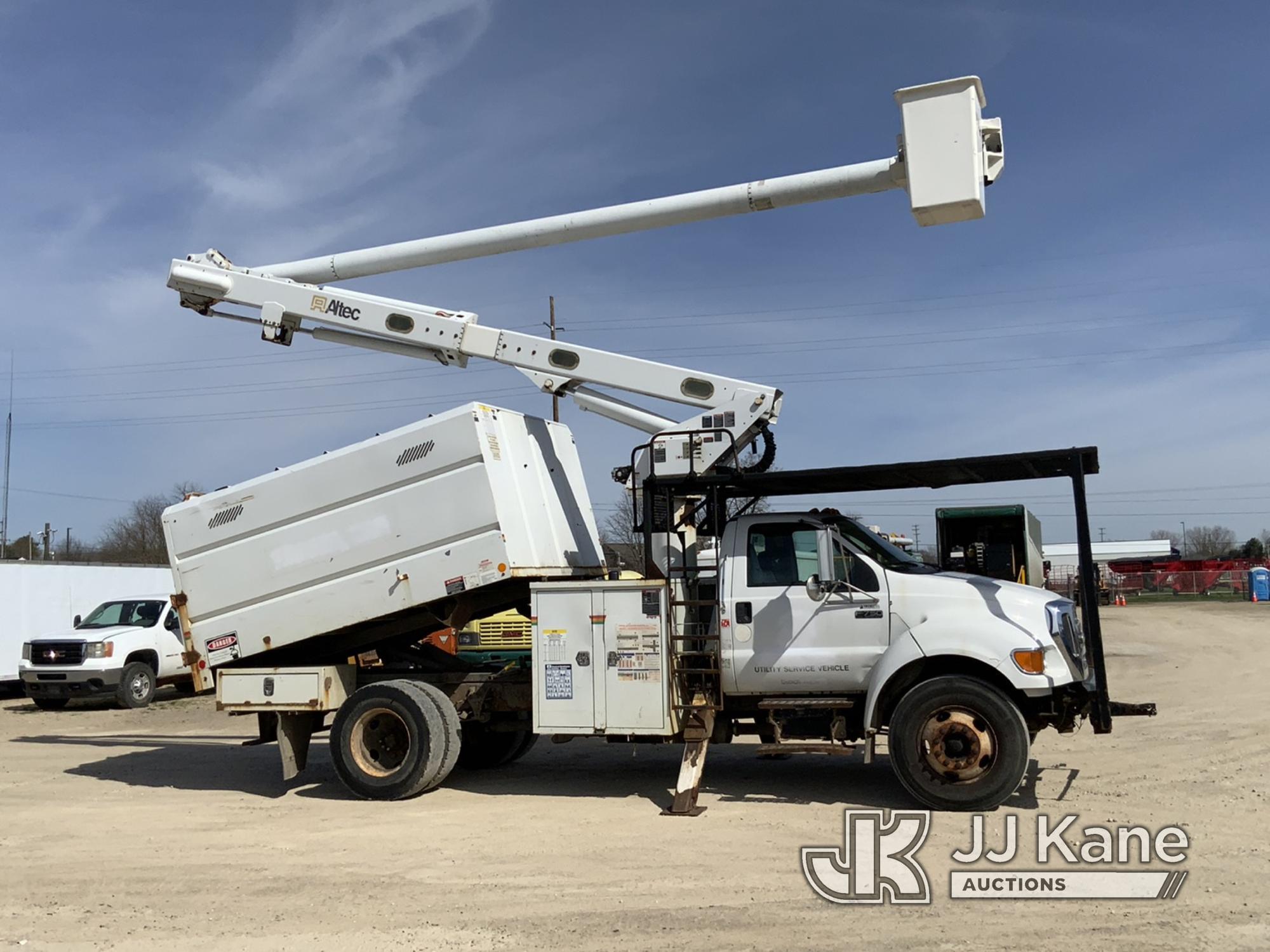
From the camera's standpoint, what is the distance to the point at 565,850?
770cm

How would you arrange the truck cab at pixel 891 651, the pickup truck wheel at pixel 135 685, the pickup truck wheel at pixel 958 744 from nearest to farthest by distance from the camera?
the pickup truck wheel at pixel 958 744 < the truck cab at pixel 891 651 < the pickup truck wheel at pixel 135 685

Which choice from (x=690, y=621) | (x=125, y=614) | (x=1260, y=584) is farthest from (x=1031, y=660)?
(x=1260, y=584)

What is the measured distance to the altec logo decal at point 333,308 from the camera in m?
11.0

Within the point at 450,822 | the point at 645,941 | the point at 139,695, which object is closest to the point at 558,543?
the point at 450,822

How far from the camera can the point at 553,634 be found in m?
9.62

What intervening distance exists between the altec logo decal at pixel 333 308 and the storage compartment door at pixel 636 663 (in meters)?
3.95

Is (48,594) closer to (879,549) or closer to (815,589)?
(815,589)

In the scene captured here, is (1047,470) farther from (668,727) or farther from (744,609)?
(668,727)

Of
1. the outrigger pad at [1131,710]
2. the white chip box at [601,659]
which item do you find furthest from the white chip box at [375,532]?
the outrigger pad at [1131,710]

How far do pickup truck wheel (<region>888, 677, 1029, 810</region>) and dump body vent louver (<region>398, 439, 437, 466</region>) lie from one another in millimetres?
4491

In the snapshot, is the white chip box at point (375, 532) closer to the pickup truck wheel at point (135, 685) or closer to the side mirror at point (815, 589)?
the side mirror at point (815, 589)

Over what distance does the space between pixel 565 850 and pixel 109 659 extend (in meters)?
13.4

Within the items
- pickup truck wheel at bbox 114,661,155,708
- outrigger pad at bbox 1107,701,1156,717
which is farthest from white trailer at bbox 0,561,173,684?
outrigger pad at bbox 1107,701,1156,717

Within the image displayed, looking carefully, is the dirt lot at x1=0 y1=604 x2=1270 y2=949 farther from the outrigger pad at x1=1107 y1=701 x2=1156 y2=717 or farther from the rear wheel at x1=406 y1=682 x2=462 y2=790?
the outrigger pad at x1=1107 y1=701 x2=1156 y2=717
